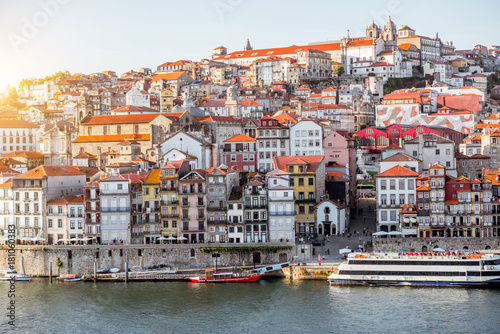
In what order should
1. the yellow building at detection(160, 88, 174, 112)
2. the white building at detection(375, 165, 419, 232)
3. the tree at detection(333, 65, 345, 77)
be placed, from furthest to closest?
the tree at detection(333, 65, 345, 77) < the yellow building at detection(160, 88, 174, 112) < the white building at detection(375, 165, 419, 232)

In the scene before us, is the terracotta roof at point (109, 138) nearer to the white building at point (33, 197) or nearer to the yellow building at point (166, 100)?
the white building at point (33, 197)

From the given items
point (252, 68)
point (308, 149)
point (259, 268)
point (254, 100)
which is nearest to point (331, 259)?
point (259, 268)

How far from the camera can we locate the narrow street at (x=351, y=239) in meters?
61.2

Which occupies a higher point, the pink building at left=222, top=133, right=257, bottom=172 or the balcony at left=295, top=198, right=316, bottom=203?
the pink building at left=222, top=133, right=257, bottom=172

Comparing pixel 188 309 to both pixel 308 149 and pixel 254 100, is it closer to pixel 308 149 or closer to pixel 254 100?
pixel 308 149

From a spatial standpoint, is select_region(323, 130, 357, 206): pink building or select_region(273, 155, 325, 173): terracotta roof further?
select_region(323, 130, 357, 206): pink building

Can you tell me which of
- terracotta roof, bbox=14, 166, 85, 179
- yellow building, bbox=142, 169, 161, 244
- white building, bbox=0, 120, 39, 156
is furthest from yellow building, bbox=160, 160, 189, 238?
white building, bbox=0, 120, 39, 156

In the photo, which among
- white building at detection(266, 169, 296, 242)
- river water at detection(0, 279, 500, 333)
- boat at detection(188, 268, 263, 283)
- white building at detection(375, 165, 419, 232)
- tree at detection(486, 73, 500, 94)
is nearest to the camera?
river water at detection(0, 279, 500, 333)

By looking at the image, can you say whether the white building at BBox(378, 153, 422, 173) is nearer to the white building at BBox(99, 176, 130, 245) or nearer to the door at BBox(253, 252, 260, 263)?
the door at BBox(253, 252, 260, 263)

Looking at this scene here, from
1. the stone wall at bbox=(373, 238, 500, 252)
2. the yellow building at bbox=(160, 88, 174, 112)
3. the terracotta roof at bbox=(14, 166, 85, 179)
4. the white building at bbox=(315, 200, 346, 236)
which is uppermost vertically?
the yellow building at bbox=(160, 88, 174, 112)

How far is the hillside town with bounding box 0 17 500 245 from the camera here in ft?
210

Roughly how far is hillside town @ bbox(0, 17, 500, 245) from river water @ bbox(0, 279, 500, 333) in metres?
7.30

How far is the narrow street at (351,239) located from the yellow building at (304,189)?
2.21m

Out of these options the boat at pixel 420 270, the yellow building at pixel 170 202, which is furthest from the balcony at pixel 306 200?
the boat at pixel 420 270
